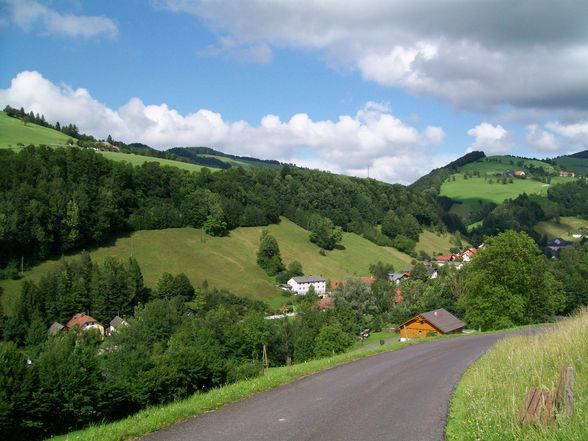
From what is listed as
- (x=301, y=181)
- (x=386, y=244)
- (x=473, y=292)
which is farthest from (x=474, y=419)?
(x=301, y=181)

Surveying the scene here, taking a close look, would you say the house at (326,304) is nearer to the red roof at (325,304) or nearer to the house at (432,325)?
the red roof at (325,304)

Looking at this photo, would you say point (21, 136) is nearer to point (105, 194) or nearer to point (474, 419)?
point (105, 194)

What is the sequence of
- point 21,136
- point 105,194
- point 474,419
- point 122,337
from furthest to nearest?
point 21,136 < point 105,194 < point 122,337 < point 474,419

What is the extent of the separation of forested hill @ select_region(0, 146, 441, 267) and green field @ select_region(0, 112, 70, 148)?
20.9m

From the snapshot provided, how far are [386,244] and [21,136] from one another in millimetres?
99791

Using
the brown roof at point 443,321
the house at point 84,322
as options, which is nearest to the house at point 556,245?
the brown roof at point 443,321

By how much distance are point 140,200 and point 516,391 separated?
109 meters

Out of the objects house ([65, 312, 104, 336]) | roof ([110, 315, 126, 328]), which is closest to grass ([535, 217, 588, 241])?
roof ([110, 315, 126, 328])

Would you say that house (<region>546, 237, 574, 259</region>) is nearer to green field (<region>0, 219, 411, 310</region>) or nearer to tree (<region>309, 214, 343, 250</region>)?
green field (<region>0, 219, 411, 310</region>)

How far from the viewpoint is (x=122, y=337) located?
54.2 metres

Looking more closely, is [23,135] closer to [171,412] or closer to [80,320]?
[80,320]

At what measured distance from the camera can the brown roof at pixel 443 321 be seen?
51.4 meters

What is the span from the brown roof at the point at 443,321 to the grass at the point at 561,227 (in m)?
138

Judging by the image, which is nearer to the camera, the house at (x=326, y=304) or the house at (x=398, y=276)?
the house at (x=326, y=304)
